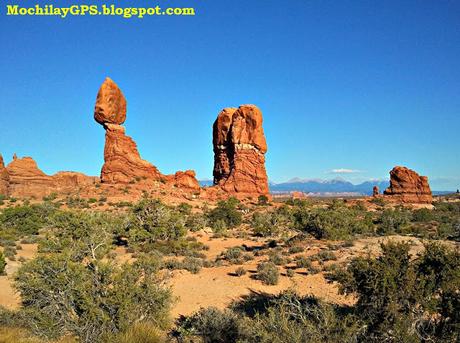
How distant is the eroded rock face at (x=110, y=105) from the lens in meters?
48.0

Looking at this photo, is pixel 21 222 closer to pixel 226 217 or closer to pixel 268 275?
pixel 226 217

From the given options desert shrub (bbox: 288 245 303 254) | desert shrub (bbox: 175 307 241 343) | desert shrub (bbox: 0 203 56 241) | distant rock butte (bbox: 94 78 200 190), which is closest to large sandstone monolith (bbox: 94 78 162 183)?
distant rock butte (bbox: 94 78 200 190)

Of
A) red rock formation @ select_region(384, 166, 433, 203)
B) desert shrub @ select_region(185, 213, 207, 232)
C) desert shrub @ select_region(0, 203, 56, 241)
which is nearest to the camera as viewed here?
desert shrub @ select_region(0, 203, 56, 241)

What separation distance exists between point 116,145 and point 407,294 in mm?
45041

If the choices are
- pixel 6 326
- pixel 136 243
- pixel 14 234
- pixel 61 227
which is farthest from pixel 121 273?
pixel 14 234

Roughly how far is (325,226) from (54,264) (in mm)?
15023

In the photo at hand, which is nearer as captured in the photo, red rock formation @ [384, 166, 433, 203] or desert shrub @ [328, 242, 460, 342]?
desert shrub @ [328, 242, 460, 342]

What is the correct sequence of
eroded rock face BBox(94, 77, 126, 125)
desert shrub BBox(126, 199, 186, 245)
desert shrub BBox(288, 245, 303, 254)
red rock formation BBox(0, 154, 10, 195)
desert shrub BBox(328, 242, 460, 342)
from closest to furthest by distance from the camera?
desert shrub BBox(328, 242, 460, 342) → desert shrub BBox(288, 245, 303, 254) → desert shrub BBox(126, 199, 186, 245) → red rock formation BBox(0, 154, 10, 195) → eroded rock face BBox(94, 77, 126, 125)

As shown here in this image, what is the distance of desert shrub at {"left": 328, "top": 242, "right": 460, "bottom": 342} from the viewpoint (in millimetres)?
6406

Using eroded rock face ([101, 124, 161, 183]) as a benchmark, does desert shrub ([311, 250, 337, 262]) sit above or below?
below

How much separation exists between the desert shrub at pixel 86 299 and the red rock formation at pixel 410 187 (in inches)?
2243

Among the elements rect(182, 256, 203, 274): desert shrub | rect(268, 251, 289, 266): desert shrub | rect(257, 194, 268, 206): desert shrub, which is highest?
rect(257, 194, 268, 206): desert shrub

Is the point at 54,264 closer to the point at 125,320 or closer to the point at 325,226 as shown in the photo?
the point at 125,320

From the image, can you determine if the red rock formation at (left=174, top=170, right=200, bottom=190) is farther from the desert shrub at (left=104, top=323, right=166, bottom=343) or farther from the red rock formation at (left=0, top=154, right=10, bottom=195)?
the desert shrub at (left=104, top=323, right=166, bottom=343)
